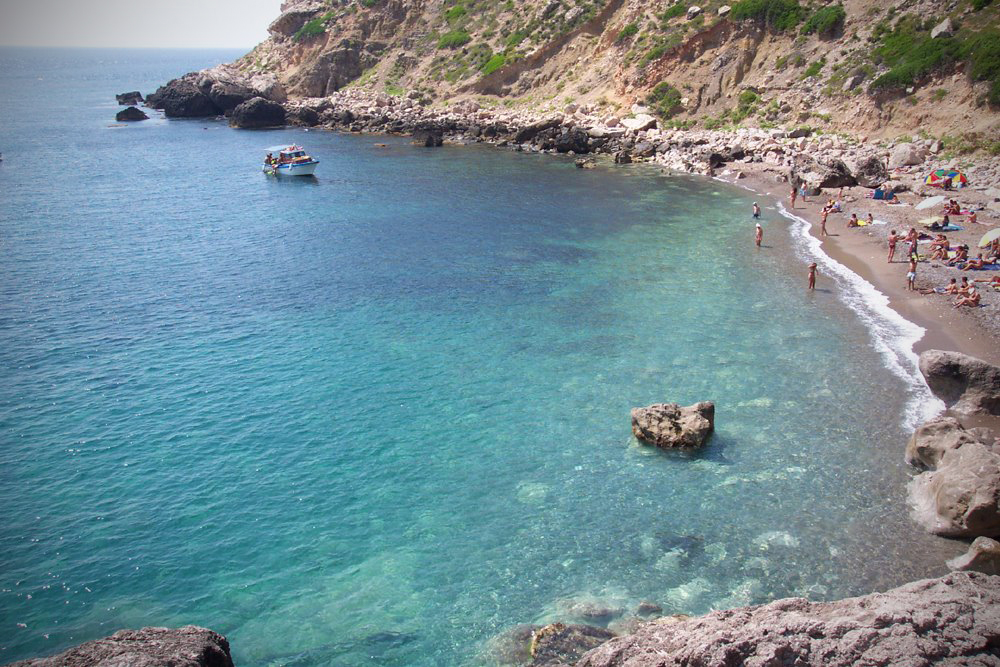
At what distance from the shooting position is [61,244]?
53938 mm

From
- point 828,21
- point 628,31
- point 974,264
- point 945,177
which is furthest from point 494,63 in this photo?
point 974,264

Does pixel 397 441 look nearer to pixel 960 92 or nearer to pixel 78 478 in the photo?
pixel 78 478

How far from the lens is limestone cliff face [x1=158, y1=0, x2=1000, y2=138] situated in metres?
65.4

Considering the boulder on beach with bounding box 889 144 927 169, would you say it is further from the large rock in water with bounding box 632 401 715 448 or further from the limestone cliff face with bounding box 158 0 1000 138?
the large rock in water with bounding box 632 401 715 448

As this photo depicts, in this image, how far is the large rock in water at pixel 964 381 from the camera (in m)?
27.0

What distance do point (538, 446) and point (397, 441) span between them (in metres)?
5.37

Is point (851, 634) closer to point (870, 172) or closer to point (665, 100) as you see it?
point (870, 172)

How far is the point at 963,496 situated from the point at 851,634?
506 inches

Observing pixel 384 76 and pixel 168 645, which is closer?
pixel 168 645

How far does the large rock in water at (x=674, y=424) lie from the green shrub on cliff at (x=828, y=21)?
64774 millimetres

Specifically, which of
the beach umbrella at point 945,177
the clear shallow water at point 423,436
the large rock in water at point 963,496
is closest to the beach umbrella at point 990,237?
the clear shallow water at point 423,436

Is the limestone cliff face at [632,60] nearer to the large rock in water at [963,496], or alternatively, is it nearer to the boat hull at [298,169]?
the boat hull at [298,169]

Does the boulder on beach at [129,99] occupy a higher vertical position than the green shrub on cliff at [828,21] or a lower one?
lower

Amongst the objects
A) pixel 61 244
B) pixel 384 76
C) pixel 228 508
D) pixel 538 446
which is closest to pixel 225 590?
pixel 228 508
